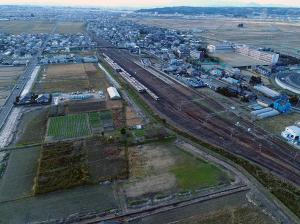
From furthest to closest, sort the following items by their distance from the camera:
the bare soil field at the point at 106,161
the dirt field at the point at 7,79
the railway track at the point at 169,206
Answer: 1. the dirt field at the point at 7,79
2. the bare soil field at the point at 106,161
3. the railway track at the point at 169,206

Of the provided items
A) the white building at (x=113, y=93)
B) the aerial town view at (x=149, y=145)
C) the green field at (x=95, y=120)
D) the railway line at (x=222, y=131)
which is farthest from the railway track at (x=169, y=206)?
the white building at (x=113, y=93)

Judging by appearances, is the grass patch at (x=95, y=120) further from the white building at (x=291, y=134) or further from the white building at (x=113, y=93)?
the white building at (x=291, y=134)

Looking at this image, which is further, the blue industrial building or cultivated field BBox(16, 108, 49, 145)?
the blue industrial building

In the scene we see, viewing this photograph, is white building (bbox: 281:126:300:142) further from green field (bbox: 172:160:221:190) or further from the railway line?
green field (bbox: 172:160:221:190)

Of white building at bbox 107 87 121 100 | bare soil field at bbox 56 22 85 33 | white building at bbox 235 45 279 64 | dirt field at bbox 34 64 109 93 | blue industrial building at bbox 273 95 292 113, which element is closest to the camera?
blue industrial building at bbox 273 95 292 113

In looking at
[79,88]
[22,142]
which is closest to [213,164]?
[22,142]

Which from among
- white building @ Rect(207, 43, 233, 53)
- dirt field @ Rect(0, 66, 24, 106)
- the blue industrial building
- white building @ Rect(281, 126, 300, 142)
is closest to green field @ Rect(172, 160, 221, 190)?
white building @ Rect(281, 126, 300, 142)
